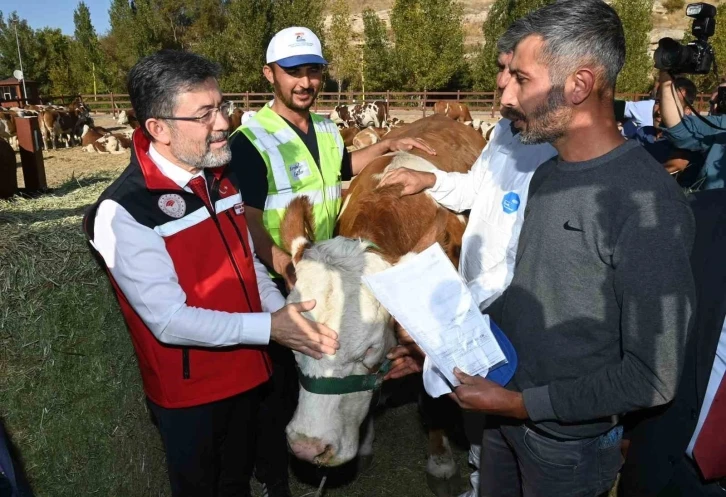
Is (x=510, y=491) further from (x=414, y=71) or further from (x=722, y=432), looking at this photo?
(x=414, y=71)

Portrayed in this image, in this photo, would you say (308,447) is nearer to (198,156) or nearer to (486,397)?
(486,397)

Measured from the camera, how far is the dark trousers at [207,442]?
7.46 ft

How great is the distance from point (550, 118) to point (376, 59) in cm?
4436

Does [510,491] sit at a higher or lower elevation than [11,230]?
lower

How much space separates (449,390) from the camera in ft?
5.73

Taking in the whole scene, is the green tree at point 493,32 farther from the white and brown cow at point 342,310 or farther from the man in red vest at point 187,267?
the man in red vest at point 187,267

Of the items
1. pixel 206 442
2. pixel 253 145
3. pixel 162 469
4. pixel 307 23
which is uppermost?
pixel 307 23

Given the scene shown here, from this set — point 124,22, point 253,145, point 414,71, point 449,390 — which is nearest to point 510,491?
point 449,390

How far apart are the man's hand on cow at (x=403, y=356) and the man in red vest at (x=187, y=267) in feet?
1.37

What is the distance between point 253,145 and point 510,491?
2247 mm

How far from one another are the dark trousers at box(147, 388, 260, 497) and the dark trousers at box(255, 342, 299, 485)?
1.37 feet

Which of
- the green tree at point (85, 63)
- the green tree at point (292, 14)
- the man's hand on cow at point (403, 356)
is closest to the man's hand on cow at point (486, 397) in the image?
the man's hand on cow at point (403, 356)

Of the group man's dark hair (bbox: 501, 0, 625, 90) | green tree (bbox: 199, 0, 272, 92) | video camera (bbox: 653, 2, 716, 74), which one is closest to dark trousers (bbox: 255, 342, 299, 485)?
man's dark hair (bbox: 501, 0, 625, 90)

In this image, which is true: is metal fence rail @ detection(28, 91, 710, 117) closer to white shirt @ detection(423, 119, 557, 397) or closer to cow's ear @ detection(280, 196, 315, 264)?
white shirt @ detection(423, 119, 557, 397)
